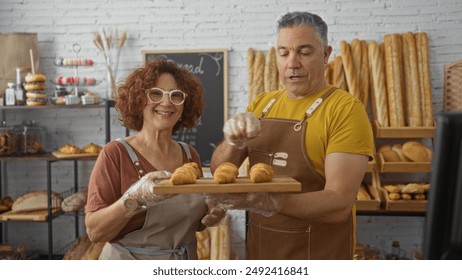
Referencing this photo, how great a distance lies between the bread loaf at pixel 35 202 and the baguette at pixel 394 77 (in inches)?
69.2

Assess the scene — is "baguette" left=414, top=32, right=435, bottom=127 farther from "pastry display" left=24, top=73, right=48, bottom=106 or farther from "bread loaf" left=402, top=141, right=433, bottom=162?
"pastry display" left=24, top=73, right=48, bottom=106

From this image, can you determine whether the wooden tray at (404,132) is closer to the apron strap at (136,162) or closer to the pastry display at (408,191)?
the pastry display at (408,191)

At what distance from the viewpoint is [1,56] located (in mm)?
2631

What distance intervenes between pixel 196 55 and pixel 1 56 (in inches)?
41.3

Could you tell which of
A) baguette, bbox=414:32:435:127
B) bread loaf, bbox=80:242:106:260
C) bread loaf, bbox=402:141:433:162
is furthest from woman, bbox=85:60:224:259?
baguette, bbox=414:32:435:127

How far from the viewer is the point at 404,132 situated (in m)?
2.33

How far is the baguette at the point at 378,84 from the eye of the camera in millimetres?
2393

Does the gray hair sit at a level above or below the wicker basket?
above

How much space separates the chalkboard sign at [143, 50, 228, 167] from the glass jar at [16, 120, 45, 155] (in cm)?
71

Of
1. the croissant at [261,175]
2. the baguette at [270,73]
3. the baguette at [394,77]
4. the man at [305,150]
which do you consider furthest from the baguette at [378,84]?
the croissant at [261,175]

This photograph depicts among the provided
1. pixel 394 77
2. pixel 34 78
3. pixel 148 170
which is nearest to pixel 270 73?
pixel 394 77

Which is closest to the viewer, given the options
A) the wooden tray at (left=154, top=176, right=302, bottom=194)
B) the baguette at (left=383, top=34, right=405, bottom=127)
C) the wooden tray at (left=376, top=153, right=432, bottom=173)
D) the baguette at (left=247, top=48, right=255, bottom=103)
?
the wooden tray at (left=154, top=176, right=302, bottom=194)

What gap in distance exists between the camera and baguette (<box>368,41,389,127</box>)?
239cm
